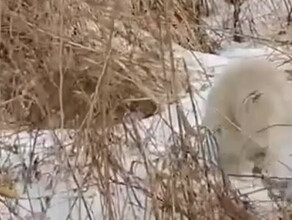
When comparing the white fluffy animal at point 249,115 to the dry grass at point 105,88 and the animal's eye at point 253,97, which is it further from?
the dry grass at point 105,88

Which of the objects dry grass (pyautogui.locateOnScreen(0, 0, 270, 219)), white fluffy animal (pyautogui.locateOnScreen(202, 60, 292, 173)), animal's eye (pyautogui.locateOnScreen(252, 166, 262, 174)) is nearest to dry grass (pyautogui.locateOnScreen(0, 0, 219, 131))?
dry grass (pyautogui.locateOnScreen(0, 0, 270, 219))

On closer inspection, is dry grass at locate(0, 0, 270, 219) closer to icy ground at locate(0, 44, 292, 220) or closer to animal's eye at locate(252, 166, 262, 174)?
icy ground at locate(0, 44, 292, 220)

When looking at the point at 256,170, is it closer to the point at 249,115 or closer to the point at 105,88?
the point at 249,115

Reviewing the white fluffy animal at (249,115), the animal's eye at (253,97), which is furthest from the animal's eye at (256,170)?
the animal's eye at (253,97)

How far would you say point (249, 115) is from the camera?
221 centimetres

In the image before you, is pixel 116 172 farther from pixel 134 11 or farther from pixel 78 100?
pixel 134 11

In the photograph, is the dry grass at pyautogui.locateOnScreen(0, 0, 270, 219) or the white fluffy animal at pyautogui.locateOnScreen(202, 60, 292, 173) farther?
the white fluffy animal at pyautogui.locateOnScreen(202, 60, 292, 173)

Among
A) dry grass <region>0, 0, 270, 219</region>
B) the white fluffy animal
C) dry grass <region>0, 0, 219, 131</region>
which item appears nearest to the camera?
dry grass <region>0, 0, 270, 219</region>

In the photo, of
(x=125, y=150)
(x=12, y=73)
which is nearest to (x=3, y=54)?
(x=12, y=73)

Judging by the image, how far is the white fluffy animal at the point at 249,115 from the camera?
2176mm

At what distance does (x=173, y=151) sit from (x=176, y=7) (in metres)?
1.04

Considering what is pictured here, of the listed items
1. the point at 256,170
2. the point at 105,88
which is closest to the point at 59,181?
the point at 105,88

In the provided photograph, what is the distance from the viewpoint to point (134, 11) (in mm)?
2441

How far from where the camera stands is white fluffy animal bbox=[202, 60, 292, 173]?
85.7 inches
